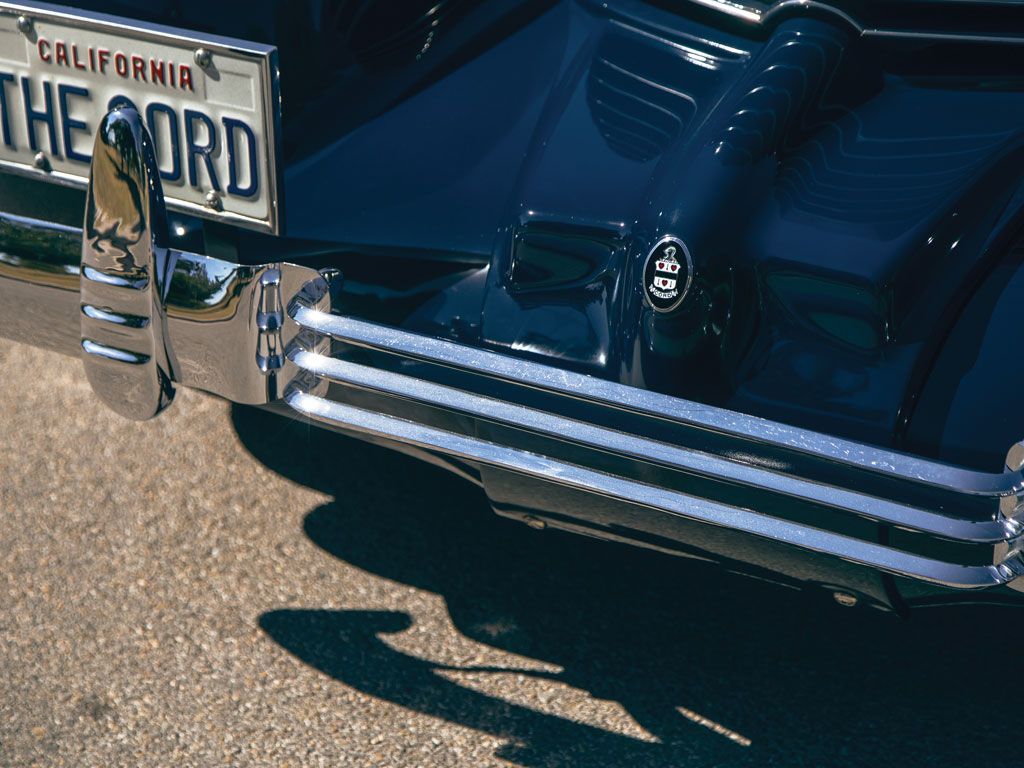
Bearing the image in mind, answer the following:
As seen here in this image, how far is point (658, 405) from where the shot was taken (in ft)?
5.74

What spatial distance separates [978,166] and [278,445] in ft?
5.65

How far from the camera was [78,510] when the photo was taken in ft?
8.83

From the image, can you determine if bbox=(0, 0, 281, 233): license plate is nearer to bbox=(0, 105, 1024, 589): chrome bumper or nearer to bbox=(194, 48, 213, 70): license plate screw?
bbox=(194, 48, 213, 70): license plate screw

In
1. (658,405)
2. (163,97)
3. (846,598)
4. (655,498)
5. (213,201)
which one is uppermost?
(163,97)

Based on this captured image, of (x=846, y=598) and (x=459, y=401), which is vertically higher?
(x=459, y=401)

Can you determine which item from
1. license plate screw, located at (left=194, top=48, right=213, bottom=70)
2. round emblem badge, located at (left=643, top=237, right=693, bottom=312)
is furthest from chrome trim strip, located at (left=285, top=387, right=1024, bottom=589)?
license plate screw, located at (left=194, top=48, right=213, bottom=70)

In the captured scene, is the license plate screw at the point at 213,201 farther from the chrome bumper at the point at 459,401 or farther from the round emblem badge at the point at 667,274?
the round emblem badge at the point at 667,274

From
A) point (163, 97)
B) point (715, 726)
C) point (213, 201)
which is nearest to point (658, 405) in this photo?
point (715, 726)

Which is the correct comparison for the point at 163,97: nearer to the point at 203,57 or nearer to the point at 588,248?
the point at 203,57

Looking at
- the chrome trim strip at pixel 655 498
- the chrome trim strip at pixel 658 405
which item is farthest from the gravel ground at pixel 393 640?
the chrome trim strip at pixel 658 405

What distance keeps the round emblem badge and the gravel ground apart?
2.07ft

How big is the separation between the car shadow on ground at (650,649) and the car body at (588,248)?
379 mm

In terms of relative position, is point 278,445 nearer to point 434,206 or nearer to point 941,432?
point 434,206

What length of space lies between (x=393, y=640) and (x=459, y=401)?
689mm
